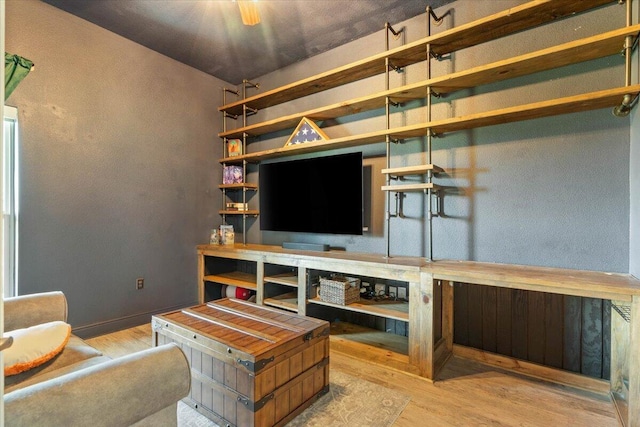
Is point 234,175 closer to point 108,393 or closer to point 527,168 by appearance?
point 527,168

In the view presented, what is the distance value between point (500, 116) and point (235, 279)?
2738 millimetres

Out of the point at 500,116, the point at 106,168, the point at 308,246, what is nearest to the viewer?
the point at 500,116

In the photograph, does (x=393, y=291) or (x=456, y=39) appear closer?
(x=456, y=39)

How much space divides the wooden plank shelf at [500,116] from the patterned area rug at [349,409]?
1782 millimetres

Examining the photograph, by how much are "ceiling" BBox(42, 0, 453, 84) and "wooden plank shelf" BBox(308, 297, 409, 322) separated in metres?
2.31

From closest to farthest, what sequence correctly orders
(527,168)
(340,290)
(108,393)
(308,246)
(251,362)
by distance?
(108,393) → (251,362) → (527,168) → (340,290) → (308,246)

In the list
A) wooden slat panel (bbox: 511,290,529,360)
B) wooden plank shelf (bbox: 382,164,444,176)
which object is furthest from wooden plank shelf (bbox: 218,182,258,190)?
wooden slat panel (bbox: 511,290,529,360)

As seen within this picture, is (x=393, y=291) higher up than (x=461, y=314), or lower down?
higher up

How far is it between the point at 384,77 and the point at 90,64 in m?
2.54

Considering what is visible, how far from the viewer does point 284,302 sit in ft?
9.53

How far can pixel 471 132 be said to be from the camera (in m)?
2.39

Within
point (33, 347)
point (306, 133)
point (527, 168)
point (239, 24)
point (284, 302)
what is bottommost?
point (284, 302)

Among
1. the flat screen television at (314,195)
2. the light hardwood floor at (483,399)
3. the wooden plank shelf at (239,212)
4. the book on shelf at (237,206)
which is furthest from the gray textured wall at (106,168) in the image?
the light hardwood floor at (483,399)

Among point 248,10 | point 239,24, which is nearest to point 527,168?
point 248,10
